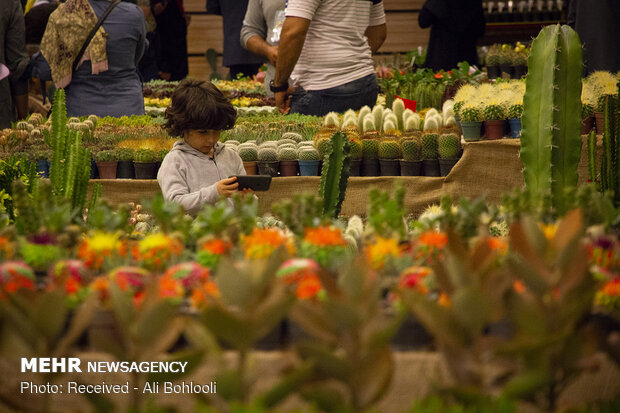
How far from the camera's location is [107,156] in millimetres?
3447

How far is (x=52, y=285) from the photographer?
1035 mm

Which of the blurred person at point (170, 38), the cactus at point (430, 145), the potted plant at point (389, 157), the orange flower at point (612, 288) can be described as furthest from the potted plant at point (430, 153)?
the blurred person at point (170, 38)

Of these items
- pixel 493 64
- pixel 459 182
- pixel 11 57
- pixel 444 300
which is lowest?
pixel 459 182

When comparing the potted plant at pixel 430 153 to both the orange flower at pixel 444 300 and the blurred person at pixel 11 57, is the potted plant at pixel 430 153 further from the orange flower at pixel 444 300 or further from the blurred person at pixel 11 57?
the blurred person at pixel 11 57

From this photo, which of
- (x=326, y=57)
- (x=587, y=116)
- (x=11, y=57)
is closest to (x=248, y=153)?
(x=326, y=57)

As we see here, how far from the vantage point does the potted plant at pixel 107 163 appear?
344 cm

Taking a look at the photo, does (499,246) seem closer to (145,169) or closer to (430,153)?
(430,153)

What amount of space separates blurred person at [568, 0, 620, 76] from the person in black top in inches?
67.1

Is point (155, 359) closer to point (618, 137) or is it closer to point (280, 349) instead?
point (280, 349)

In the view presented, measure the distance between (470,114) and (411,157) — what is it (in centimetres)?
33

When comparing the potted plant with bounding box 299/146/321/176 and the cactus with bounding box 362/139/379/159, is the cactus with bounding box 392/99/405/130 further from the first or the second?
the potted plant with bounding box 299/146/321/176

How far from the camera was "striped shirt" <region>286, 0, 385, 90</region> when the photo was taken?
3658 mm

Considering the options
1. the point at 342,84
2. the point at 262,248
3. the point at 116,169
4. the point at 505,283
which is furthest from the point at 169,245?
the point at 342,84

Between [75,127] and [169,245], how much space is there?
275cm
